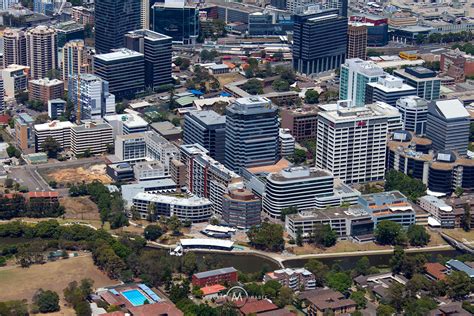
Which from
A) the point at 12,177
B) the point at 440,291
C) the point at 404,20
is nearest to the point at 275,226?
the point at 440,291

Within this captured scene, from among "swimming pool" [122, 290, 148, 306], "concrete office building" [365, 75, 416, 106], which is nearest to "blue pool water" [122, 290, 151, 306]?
"swimming pool" [122, 290, 148, 306]

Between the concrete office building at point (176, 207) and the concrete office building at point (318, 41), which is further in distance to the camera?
the concrete office building at point (318, 41)

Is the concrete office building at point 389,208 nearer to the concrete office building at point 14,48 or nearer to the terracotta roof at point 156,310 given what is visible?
the terracotta roof at point 156,310

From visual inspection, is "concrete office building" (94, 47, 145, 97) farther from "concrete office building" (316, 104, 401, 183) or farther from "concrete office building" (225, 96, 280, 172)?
"concrete office building" (316, 104, 401, 183)

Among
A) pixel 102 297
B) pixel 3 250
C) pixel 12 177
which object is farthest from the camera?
pixel 12 177

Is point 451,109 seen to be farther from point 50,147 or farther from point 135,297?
point 135,297

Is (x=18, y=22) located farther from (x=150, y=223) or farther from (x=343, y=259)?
(x=343, y=259)

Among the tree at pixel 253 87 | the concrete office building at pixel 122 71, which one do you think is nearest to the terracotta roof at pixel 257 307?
the concrete office building at pixel 122 71
